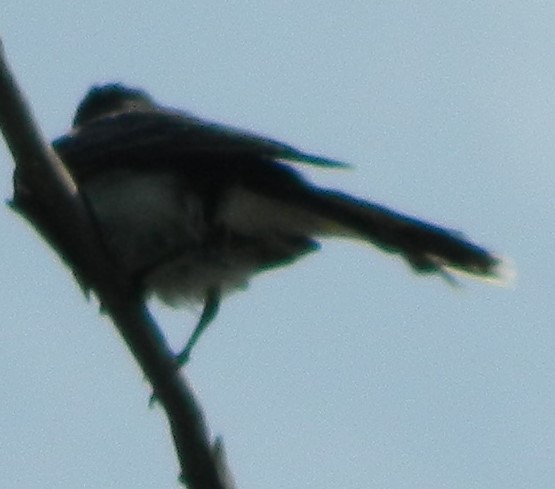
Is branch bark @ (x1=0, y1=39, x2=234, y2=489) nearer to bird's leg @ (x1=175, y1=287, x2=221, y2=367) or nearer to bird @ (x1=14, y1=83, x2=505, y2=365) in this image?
bird @ (x1=14, y1=83, x2=505, y2=365)

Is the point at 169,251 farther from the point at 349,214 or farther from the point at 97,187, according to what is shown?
the point at 349,214

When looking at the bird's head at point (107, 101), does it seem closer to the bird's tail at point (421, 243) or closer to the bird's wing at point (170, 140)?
the bird's wing at point (170, 140)

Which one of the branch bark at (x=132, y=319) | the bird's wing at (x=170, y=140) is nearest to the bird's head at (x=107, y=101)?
the bird's wing at (x=170, y=140)

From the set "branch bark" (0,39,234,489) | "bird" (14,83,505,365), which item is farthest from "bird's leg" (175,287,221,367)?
"branch bark" (0,39,234,489)

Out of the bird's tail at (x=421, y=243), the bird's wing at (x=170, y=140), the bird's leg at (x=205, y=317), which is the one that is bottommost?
the bird's leg at (x=205, y=317)

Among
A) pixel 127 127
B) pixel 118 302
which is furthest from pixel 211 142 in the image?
pixel 118 302

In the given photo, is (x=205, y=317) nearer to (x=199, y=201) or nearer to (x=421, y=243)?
(x=199, y=201)

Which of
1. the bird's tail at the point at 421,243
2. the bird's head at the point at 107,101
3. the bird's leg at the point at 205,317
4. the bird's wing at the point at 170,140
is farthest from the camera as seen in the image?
the bird's head at the point at 107,101

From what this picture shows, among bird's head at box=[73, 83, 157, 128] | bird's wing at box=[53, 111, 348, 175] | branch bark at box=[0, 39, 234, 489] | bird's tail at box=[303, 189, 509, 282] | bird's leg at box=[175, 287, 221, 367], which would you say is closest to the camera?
branch bark at box=[0, 39, 234, 489]
